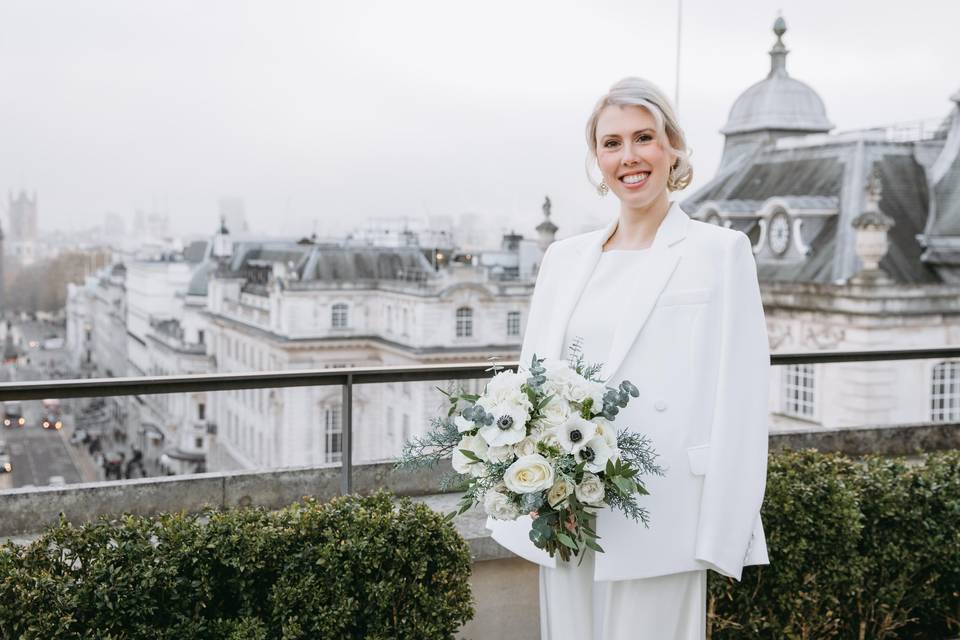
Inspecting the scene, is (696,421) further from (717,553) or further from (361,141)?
(361,141)

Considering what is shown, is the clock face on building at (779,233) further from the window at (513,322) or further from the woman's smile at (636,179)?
the woman's smile at (636,179)

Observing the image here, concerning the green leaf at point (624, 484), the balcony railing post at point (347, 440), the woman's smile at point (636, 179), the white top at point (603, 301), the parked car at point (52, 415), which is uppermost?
the woman's smile at point (636, 179)

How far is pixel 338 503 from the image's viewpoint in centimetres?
299

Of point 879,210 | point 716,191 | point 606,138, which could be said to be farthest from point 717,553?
point 716,191

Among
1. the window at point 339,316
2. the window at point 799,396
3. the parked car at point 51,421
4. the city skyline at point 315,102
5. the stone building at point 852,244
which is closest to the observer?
the parked car at point 51,421

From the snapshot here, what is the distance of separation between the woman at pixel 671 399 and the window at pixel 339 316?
61.7 meters

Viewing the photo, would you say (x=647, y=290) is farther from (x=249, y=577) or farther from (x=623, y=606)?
(x=249, y=577)

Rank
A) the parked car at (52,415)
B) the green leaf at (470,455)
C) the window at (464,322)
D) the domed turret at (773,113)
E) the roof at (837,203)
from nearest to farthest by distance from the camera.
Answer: the green leaf at (470,455), the parked car at (52,415), the roof at (837,203), the domed turret at (773,113), the window at (464,322)

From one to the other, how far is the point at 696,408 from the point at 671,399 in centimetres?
6

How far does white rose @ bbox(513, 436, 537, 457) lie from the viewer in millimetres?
2006

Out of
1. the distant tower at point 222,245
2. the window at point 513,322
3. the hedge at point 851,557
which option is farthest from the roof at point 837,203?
the distant tower at point 222,245

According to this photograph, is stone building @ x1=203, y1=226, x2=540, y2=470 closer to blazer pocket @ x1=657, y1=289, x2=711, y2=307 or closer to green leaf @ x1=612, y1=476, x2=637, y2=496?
blazer pocket @ x1=657, y1=289, x2=711, y2=307

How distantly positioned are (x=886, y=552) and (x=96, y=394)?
2.79 meters

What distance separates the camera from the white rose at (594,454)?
1983 millimetres
